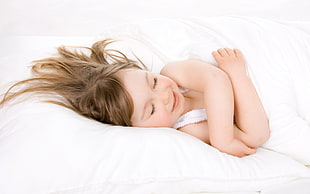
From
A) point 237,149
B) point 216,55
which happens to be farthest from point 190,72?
point 237,149

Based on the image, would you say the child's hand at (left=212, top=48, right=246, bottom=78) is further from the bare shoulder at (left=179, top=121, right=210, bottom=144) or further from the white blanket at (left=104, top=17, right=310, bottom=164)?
the bare shoulder at (left=179, top=121, right=210, bottom=144)

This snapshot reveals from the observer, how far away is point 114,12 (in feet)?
7.70

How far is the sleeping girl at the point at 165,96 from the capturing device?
1.19 meters

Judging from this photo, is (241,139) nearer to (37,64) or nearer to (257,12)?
(37,64)

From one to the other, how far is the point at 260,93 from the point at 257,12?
1.11 metres

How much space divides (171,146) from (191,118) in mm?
261

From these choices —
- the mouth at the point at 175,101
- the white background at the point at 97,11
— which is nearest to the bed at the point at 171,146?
the mouth at the point at 175,101

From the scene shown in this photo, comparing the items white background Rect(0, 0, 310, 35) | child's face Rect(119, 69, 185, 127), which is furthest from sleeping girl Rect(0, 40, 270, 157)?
white background Rect(0, 0, 310, 35)

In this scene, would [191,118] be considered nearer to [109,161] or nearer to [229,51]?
[229,51]

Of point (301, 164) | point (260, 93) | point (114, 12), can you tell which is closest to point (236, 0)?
point (114, 12)

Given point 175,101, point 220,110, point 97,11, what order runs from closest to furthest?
1. point 220,110
2. point 175,101
3. point 97,11

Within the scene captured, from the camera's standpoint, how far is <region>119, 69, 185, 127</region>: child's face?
47.2 inches

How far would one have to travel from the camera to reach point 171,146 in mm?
1066

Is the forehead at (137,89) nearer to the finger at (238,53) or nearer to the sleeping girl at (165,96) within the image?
the sleeping girl at (165,96)
